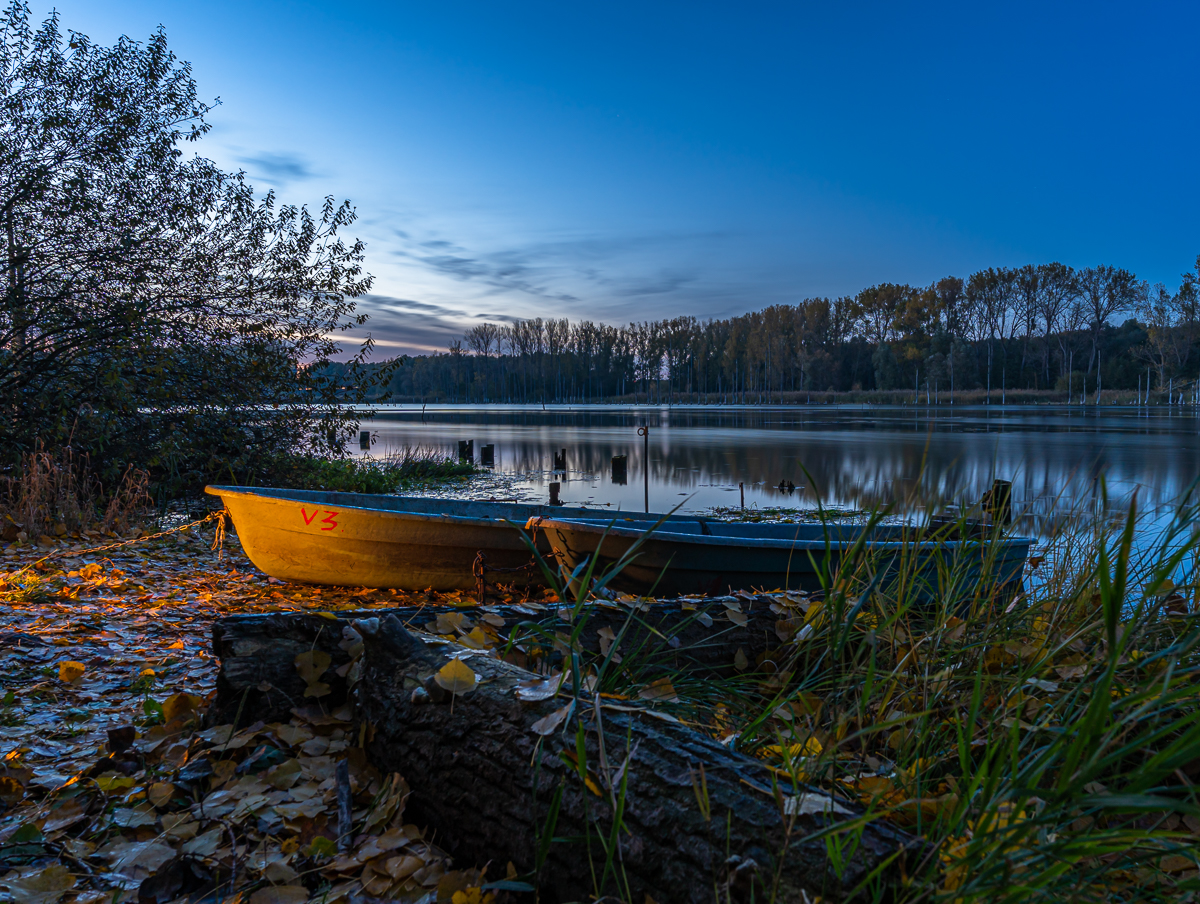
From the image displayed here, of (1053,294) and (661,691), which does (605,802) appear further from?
(1053,294)

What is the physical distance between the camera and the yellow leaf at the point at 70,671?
125 inches

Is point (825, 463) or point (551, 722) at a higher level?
point (551, 722)

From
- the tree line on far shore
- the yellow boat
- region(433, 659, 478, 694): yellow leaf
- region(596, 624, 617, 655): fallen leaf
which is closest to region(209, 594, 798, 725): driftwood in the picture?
region(596, 624, 617, 655): fallen leaf

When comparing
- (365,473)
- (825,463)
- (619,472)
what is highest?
(365,473)

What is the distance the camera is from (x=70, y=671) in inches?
126

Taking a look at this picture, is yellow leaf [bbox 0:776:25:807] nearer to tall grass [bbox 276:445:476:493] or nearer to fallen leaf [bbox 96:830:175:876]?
fallen leaf [bbox 96:830:175:876]

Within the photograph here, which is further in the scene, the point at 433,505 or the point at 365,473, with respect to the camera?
the point at 365,473

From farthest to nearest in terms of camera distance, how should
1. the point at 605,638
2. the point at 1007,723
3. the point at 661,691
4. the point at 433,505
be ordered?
the point at 433,505 → the point at 605,638 → the point at 661,691 → the point at 1007,723

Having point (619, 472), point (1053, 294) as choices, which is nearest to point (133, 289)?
point (619, 472)

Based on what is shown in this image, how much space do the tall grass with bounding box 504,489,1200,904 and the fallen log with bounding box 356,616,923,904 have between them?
0.06 metres

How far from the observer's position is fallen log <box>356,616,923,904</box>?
1342 millimetres

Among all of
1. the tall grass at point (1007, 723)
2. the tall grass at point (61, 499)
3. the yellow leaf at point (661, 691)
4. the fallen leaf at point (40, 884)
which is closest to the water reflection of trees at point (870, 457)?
the tall grass at point (1007, 723)

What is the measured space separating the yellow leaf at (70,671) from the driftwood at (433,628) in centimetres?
112

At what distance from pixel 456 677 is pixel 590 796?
62 centimetres
